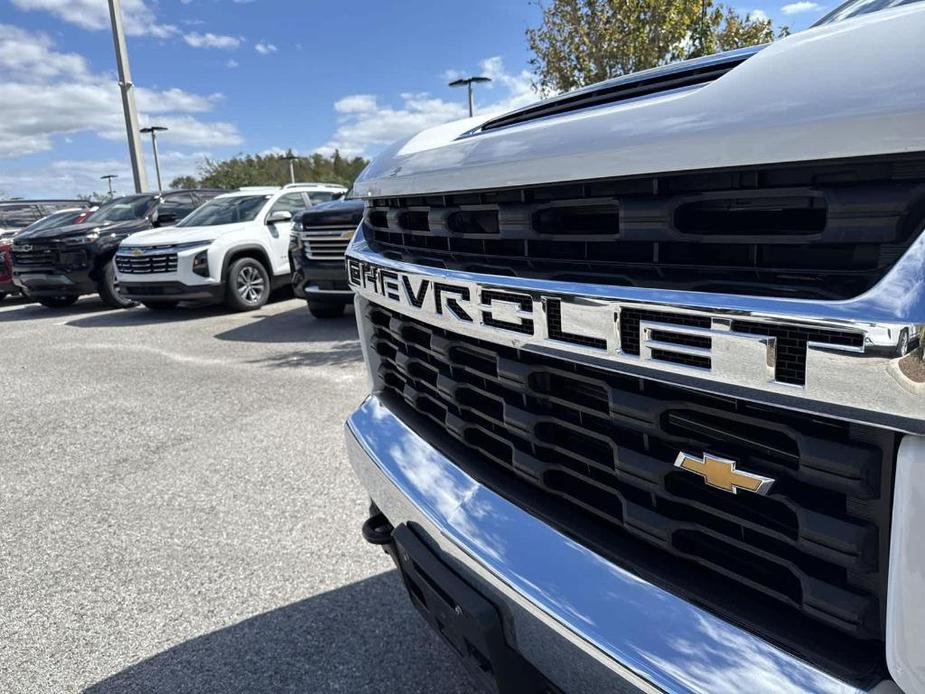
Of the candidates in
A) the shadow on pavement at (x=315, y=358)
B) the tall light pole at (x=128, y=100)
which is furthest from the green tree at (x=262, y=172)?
the shadow on pavement at (x=315, y=358)

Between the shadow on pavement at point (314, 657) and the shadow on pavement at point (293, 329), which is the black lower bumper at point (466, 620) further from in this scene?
the shadow on pavement at point (293, 329)

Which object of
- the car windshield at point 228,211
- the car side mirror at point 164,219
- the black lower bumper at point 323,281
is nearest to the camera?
the black lower bumper at point 323,281

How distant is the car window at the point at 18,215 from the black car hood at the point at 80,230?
5635 millimetres

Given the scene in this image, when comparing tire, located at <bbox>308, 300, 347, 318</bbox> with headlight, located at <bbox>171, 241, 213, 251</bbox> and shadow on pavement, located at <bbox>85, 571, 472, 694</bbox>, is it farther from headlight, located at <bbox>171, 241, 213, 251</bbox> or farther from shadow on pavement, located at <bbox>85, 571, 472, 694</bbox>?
shadow on pavement, located at <bbox>85, 571, 472, 694</bbox>

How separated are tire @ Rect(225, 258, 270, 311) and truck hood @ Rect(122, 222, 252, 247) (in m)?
0.45

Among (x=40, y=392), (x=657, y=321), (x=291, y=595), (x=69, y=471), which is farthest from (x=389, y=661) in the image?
(x=40, y=392)

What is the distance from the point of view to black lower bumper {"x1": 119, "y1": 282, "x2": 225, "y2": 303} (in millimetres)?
8930

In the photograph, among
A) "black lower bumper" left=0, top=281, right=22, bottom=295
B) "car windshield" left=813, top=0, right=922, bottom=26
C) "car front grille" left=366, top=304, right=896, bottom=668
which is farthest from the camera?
"black lower bumper" left=0, top=281, right=22, bottom=295

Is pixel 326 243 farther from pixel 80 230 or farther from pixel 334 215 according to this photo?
pixel 80 230

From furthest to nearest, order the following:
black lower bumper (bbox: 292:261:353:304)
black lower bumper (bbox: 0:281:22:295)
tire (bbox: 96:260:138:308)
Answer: black lower bumper (bbox: 0:281:22:295) → tire (bbox: 96:260:138:308) → black lower bumper (bbox: 292:261:353:304)

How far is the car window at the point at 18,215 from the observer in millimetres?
14992

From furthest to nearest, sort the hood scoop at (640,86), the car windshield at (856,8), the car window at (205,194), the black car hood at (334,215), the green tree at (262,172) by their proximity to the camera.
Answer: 1. the green tree at (262,172)
2. the car window at (205,194)
3. the black car hood at (334,215)
4. the car windshield at (856,8)
5. the hood scoop at (640,86)

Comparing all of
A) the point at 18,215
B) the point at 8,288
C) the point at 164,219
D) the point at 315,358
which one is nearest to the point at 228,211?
the point at 164,219

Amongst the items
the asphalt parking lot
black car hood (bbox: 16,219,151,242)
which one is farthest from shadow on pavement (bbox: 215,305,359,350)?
black car hood (bbox: 16,219,151,242)
